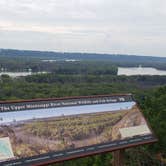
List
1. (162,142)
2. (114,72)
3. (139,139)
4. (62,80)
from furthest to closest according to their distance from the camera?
(114,72) → (62,80) → (162,142) → (139,139)

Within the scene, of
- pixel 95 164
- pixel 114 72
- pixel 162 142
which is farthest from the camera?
pixel 114 72

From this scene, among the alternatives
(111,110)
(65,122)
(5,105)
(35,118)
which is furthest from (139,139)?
(5,105)

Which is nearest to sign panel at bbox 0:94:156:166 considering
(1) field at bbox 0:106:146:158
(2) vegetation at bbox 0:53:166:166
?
(1) field at bbox 0:106:146:158

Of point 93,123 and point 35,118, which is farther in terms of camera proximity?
point 93,123

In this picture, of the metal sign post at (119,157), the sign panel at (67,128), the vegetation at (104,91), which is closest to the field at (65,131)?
the sign panel at (67,128)

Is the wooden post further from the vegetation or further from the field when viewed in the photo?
the vegetation

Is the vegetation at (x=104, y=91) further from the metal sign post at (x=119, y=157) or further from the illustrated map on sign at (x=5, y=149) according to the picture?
the illustrated map on sign at (x=5, y=149)

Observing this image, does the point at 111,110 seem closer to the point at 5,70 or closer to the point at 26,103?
the point at 26,103

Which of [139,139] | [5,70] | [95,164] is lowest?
[5,70]
